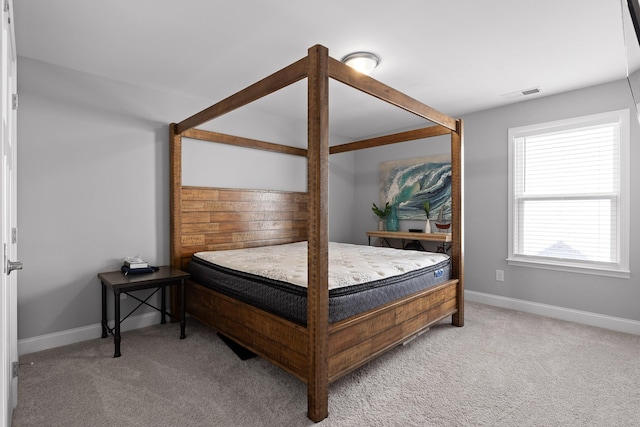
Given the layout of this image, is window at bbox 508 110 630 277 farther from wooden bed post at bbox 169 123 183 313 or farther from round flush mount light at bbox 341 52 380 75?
wooden bed post at bbox 169 123 183 313

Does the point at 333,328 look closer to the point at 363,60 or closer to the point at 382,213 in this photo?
the point at 363,60

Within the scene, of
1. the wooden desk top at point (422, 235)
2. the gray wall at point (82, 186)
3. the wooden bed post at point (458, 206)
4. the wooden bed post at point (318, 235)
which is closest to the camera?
the wooden bed post at point (318, 235)

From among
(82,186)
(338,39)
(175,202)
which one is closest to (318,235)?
(338,39)

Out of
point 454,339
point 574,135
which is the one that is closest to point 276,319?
point 454,339

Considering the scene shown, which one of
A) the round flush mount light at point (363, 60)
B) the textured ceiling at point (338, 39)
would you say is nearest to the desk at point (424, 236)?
the textured ceiling at point (338, 39)

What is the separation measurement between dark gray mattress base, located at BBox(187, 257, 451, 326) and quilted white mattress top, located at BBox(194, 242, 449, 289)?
4 cm

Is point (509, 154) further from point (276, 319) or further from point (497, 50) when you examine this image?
point (276, 319)

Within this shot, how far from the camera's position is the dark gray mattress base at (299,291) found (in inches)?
78.9

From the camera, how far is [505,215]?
3826mm

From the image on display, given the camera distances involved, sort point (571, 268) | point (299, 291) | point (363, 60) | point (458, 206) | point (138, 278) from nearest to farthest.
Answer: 1. point (299, 291)
2. point (363, 60)
3. point (138, 278)
4. point (458, 206)
5. point (571, 268)

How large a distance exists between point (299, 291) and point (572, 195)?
3.05m

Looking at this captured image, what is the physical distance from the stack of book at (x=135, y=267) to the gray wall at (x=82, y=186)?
A: 0.17m

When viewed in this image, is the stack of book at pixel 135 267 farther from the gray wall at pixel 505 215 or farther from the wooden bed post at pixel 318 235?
the gray wall at pixel 505 215

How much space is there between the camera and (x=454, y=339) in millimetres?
2889
